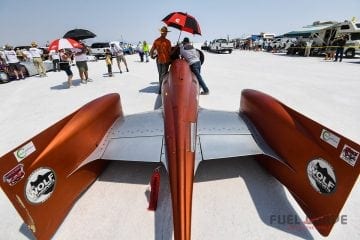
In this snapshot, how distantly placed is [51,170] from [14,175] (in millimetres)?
343

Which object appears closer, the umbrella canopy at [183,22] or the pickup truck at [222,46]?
the umbrella canopy at [183,22]

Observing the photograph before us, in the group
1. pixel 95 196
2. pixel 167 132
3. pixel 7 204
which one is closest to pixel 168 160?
pixel 167 132

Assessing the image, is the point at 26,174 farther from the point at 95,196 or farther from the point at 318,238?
the point at 318,238

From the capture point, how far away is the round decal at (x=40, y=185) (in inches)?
72.8

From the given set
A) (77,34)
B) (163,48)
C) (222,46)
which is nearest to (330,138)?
(163,48)

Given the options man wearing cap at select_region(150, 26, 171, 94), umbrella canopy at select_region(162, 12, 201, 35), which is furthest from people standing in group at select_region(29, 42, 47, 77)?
umbrella canopy at select_region(162, 12, 201, 35)

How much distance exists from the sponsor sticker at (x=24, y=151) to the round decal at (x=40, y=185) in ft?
0.55

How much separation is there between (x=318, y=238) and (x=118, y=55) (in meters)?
10.5

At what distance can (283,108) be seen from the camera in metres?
2.56

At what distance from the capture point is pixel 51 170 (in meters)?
2.07

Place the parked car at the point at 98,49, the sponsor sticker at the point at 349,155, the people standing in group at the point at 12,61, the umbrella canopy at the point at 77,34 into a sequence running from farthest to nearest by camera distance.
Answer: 1. the parked car at the point at 98,49
2. the umbrella canopy at the point at 77,34
3. the people standing in group at the point at 12,61
4. the sponsor sticker at the point at 349,155

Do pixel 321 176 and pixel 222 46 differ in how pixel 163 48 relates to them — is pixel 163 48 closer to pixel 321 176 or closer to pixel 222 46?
pixel 321 176

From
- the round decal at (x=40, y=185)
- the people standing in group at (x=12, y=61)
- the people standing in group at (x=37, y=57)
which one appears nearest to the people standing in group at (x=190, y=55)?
the round decal at (x=40, y=185)

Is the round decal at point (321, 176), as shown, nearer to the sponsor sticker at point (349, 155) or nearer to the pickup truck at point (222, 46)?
the sponsor sticker at point (349, 155)
